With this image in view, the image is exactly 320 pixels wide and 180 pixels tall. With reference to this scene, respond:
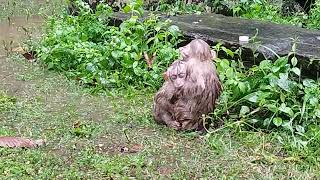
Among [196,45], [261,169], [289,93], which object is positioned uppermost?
[196,45]

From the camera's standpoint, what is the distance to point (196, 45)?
3904 millimetres

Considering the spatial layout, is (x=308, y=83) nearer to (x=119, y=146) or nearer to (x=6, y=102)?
(x=119, y=146)

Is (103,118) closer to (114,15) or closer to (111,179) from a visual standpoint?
(111,179)

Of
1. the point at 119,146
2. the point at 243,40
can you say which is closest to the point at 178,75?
the point at 119,146

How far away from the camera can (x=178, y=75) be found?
3.90 metres

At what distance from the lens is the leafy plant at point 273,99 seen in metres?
3.86

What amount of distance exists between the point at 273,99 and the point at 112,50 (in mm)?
1653

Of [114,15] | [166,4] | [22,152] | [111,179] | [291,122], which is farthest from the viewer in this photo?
[166,4]

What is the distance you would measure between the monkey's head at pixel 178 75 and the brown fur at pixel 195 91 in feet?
0.07

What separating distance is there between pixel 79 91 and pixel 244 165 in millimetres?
1816

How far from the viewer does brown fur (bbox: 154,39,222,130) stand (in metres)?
3.87

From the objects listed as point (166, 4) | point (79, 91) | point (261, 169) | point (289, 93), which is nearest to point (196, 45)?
point (289, 93)

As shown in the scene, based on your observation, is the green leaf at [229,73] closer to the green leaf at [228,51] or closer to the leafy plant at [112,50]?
the green leaf at [228,51]

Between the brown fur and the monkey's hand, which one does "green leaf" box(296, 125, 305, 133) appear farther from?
the monkey's hand
